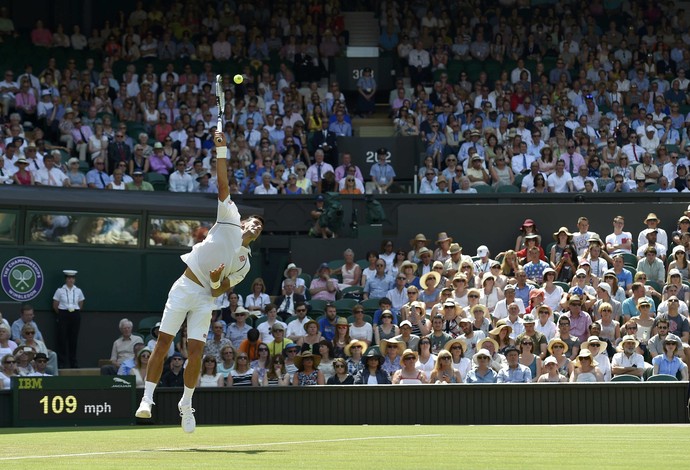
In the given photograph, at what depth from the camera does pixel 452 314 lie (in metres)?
18.2

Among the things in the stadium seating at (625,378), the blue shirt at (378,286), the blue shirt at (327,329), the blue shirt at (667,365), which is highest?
the blue shirt at (378,286)

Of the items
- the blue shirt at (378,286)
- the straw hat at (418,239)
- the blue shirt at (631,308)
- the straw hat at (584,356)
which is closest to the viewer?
the straw hat at (584,356)

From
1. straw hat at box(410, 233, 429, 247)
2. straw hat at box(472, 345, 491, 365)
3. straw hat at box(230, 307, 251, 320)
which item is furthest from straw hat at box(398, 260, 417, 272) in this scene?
straw hat at box(472, 345, 491, 365)

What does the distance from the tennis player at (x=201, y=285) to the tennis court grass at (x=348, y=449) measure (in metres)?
0.48

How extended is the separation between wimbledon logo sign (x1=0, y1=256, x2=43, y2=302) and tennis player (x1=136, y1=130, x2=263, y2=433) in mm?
11139

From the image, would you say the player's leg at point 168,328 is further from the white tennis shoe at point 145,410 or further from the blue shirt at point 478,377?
the blue shirt at point 478,377

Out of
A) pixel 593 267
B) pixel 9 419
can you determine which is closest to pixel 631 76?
pixel 593 267

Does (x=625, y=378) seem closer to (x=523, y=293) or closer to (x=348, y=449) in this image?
(x=523, y=293)

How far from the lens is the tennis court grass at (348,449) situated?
25.8ft

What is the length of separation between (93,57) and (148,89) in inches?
133

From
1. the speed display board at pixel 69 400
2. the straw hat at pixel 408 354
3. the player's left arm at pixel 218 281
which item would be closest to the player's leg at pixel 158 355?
the player's left arm at pixel 218 281

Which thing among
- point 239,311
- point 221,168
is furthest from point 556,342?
point 221,168

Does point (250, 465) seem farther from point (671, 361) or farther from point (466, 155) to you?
point (466, 155)

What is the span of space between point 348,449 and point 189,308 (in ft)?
7.86
